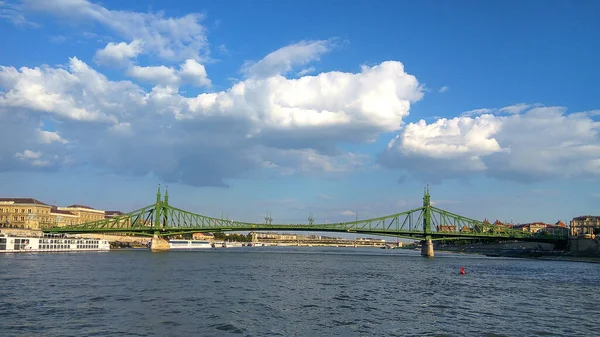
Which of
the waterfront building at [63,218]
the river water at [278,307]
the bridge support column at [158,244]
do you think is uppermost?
the waterfront building at [63,218]

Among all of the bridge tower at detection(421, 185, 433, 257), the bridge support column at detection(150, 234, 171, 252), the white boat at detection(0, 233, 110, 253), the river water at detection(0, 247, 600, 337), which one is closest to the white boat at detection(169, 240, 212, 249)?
the bridge support column at detection(150, 234, 171, 252)

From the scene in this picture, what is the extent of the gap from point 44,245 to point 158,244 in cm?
3790

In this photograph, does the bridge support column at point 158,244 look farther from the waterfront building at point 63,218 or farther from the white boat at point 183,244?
the waterfront building at point 63,218

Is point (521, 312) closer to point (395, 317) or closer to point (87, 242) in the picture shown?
point (395, 317)

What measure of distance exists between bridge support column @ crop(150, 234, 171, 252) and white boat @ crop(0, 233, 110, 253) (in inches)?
519

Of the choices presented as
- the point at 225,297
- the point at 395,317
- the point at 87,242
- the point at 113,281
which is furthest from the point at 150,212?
the point at 395,317

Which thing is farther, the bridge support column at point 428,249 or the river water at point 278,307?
the bridge support column at point 428,249

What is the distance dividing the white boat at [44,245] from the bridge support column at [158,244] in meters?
13.2

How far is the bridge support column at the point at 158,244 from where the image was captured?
5281 inches

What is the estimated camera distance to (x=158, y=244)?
447ft

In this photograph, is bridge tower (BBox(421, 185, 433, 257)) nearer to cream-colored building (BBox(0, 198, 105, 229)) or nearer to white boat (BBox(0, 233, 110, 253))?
white boat (BBox(0, 233, 110, 253))

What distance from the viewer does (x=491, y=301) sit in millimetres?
38625

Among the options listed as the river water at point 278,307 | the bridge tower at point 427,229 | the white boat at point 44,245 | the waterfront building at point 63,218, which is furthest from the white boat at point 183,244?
the river water at point 278,307

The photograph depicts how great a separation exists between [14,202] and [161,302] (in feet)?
513
